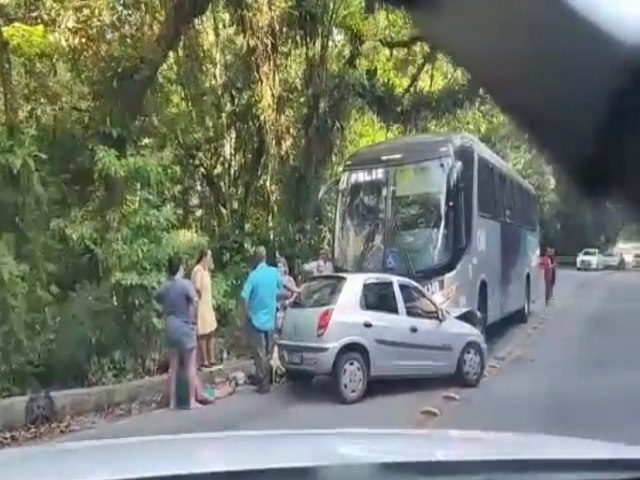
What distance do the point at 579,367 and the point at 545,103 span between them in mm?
5408

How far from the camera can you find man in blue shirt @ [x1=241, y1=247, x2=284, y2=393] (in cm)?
1168

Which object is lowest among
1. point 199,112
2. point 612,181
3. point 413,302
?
point 413,302

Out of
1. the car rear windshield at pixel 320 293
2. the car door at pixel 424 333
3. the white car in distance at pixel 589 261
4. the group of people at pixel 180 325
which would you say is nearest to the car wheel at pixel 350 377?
the car rear windshield at pixel 320 293

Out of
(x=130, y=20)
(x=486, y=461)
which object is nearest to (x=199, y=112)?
(x=130, y=20)

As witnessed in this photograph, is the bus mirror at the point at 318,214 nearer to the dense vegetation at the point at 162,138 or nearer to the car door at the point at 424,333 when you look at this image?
the dense vegetation at the point at 162,138

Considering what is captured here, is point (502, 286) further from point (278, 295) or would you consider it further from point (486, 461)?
point (486, 461)

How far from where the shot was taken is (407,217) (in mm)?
15094

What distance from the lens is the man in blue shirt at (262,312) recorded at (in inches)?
460

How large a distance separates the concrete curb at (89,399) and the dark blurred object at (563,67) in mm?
4717

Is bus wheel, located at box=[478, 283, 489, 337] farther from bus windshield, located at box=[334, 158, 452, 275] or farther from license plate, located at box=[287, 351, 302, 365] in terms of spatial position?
license plate, located at box=[287, 351, 302, 365]

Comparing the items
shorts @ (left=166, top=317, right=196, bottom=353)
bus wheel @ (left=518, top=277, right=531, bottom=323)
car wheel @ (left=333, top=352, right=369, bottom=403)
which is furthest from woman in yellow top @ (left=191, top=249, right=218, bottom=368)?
bus wheel @ (left=518, top=277, right=531, bottom=323)

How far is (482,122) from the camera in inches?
760

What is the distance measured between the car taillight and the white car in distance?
25654 millimetres

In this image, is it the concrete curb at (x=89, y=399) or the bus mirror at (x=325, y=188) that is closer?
the concrete curb at (x=89, y=399)
